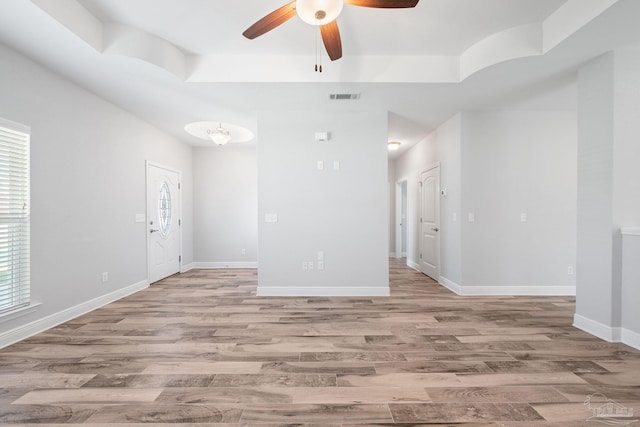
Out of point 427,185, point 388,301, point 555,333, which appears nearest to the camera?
point 555,333

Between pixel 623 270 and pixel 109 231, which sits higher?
pixel 109 231

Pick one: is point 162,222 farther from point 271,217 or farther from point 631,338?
point 631,338

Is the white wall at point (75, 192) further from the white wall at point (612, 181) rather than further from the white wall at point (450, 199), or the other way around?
the white wall at point (612, 181)

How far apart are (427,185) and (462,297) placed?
7.53 feet

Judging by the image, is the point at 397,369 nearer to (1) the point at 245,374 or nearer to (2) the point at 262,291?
(1) the point at 245,374

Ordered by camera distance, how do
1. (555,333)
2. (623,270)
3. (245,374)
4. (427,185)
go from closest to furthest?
(245,374)
(623,270)
(555,333)
(427,185)

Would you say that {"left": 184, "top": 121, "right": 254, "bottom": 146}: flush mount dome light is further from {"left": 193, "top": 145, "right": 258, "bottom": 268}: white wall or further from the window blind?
the window blind

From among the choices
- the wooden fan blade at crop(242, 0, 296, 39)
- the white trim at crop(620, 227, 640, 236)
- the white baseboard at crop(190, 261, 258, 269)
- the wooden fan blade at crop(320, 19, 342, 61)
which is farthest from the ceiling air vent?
the white baseboard at crop(190, 261, 258, 269)

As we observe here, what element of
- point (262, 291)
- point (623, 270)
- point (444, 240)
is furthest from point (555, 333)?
point (262, 291)

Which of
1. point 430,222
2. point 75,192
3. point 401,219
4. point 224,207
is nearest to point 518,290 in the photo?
point 430,222

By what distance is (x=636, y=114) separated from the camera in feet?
8.73

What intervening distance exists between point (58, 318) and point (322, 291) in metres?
3.08

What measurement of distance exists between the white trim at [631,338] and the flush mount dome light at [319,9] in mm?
3662

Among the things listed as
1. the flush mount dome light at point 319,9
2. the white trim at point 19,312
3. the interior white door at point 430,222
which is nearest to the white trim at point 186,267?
the white trim at point 19,312
